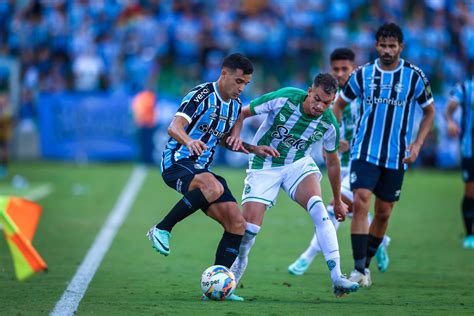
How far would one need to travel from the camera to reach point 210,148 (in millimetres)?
8125

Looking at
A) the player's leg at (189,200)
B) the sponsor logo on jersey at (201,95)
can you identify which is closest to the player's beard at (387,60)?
the sponsor logo on jersey at (201,95)

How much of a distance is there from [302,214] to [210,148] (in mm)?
7822

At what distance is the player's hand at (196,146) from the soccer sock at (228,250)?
2.66ft

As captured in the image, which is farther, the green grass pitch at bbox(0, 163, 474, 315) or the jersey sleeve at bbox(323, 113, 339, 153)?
the jersey sleeve at bbox(323, 113, 339, 153)

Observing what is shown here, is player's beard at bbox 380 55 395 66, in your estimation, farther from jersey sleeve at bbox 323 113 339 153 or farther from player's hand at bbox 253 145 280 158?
player's hand at bbox 253 145 280 158

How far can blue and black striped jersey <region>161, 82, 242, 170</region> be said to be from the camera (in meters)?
7.90

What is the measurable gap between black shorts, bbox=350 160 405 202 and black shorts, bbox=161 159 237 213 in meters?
1.56

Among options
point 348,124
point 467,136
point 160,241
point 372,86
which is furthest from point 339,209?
point 467,136

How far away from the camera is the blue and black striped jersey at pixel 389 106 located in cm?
898

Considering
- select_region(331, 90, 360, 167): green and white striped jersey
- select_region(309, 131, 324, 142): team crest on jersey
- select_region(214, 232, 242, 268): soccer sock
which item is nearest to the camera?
select_region(214, 232, 242, 268): soccer sock

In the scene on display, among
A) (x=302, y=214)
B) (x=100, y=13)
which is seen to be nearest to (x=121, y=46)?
(x=100, y=13)

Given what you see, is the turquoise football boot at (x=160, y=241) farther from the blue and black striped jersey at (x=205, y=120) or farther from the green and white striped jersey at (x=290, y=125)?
the green and white striped jersey at (x=290, y=125)

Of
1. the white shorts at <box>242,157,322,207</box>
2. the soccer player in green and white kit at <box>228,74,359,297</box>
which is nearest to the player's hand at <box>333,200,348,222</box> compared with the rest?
the soccer player in green and white kit at <box>228,74,359,297</box>

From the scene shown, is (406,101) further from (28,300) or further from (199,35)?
(199,35)
